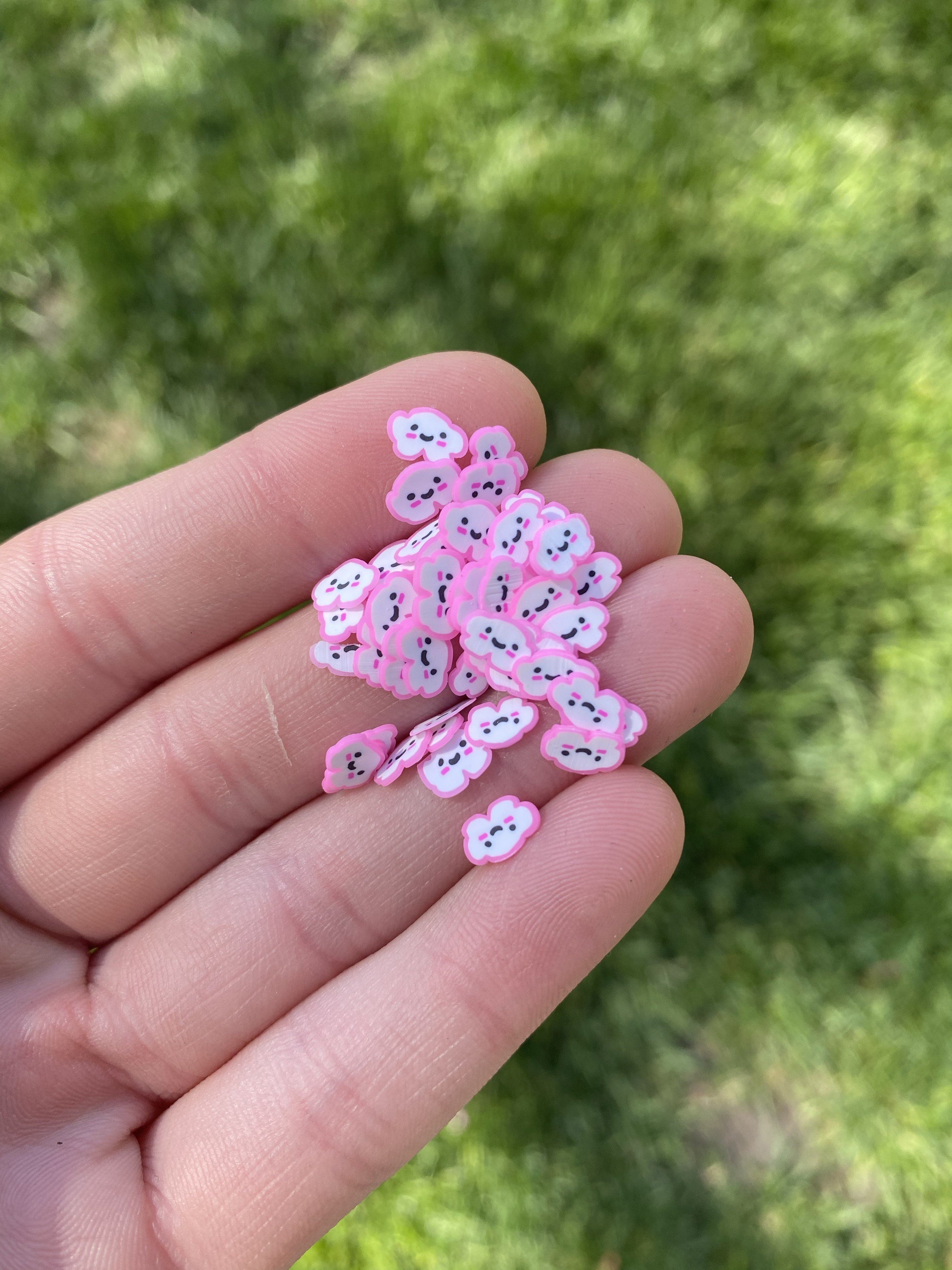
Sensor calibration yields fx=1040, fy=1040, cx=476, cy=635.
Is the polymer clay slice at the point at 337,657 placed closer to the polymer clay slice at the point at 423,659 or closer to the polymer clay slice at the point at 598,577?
the polymer clay slice at the point at 423,659

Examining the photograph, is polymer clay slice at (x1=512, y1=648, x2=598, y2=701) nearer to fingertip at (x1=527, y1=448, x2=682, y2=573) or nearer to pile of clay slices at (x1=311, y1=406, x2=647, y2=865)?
pile of clay slices at (x1=311, y1=406, x2=647, y2=865)

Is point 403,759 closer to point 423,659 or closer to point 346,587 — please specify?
point 423,659

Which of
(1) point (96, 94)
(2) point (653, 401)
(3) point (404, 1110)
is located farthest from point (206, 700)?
(1) point (96, 94)

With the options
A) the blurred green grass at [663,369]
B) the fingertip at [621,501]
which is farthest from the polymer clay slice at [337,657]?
the blurred green grass at [663,369]

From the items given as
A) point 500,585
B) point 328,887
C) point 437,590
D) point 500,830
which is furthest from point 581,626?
point 328,887

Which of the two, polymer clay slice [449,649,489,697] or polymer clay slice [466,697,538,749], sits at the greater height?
A: polymer clay slice [449,649,489,697]

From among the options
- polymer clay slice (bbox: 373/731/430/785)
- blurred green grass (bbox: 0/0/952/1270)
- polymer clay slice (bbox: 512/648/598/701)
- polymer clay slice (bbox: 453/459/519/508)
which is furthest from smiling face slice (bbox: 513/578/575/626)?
blurred green grass (bbox: 0/0/952/1270)

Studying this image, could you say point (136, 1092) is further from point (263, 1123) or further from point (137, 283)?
point (137, 283)
